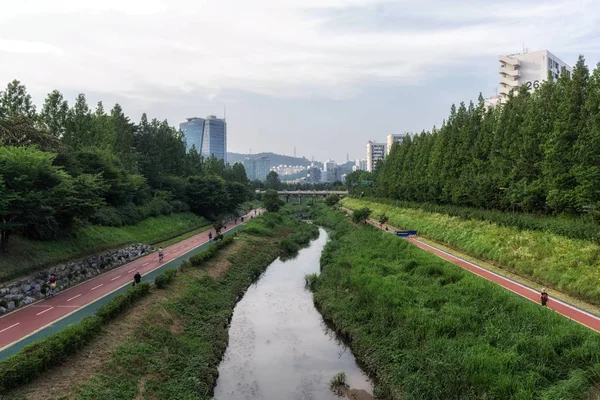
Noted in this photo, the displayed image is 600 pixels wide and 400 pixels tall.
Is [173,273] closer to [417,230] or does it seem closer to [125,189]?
[125,189]

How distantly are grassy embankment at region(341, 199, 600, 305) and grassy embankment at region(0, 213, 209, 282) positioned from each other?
28704mm

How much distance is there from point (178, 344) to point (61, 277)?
11.3 m

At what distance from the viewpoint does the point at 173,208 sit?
56938mm

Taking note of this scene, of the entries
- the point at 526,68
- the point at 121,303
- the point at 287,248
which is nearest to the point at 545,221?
the point at 121,303

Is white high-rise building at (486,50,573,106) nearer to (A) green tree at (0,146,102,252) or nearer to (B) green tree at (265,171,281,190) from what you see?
(A) green tree at (0,146,102,252)

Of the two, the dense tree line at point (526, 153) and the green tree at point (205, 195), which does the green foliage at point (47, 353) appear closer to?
the dense tree line at point (526, 153)

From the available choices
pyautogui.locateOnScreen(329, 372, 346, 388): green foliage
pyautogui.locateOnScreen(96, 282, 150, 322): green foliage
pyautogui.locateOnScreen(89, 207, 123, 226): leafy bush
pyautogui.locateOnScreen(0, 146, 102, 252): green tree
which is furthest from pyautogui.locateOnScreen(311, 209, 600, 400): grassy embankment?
pyautogui.locateOnScreen(89, 207, 123, 226): leafy bush

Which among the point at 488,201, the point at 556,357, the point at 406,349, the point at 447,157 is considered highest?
the point at 447,157

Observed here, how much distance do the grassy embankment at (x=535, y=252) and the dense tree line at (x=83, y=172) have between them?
28283 millimetres

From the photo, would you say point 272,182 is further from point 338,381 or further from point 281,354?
point 338,381

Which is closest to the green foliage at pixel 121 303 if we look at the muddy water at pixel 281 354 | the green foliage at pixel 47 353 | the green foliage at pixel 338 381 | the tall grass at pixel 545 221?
the green foliage at pixel 47 353

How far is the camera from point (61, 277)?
80.0 feet

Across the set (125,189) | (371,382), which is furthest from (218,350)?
(125,189)

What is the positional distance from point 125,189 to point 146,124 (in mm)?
22583
